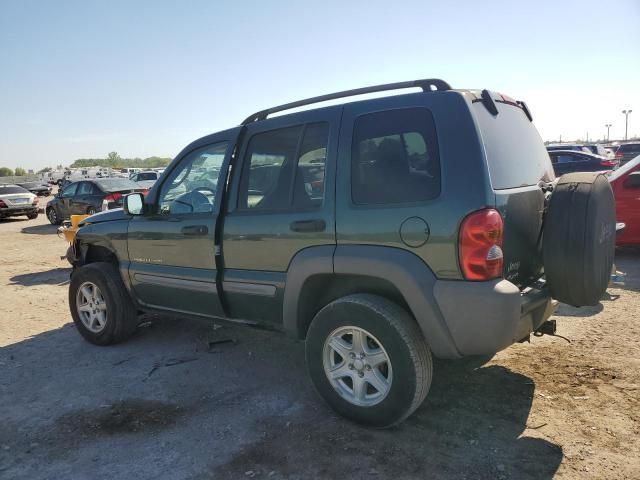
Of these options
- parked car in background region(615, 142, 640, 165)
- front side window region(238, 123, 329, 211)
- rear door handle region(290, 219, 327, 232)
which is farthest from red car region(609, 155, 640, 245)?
parked car in background region(615, 142, 640, 165)

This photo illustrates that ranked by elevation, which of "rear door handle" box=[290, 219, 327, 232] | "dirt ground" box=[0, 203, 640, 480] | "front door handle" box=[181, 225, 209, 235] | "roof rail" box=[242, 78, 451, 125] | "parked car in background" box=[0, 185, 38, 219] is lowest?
"dirt ground" box=[0, 203, 640, 480]

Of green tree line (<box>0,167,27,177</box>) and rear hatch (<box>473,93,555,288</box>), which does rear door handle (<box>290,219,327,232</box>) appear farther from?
green tree line (<box>0,167,27,177</box>)

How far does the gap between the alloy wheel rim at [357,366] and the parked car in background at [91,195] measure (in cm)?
1192

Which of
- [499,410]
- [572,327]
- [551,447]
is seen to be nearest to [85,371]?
[499,410]

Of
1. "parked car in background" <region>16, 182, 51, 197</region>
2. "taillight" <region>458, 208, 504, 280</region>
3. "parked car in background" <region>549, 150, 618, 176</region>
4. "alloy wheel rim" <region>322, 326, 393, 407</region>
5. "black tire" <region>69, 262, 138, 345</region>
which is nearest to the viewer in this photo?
"taillight" <region>458, 208, 504, 280</region>

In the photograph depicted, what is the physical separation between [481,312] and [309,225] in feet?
3.92

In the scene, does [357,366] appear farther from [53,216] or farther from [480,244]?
[53,216]

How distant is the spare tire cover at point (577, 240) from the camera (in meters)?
2.90

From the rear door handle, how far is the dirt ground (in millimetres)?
1226

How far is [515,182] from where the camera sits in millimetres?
3012

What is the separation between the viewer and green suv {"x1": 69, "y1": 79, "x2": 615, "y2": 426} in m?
2.78

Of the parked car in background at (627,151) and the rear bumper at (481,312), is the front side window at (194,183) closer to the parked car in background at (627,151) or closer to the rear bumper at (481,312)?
the rear bumper at (481,312)

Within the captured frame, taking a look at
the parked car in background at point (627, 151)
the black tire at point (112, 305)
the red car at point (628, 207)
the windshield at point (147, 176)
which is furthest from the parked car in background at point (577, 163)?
the windshield at point (147, 176)

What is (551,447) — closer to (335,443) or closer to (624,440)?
(624,440)
